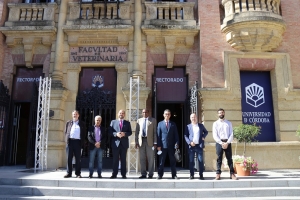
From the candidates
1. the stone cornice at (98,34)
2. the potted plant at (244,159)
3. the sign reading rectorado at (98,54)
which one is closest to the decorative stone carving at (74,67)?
the sign reading rectorado at (98,54)

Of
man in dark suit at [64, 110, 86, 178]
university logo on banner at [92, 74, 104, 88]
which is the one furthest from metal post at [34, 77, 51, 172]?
man in dark suit at [64, 110, 86, 178]

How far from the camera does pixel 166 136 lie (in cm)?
768

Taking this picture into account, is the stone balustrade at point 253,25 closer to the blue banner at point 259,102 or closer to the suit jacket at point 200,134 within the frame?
the blue banner at point 259,102

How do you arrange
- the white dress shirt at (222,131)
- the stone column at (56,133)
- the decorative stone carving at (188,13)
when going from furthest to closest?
the decorative stone carving at (188,13) < the stone column at (56,133) < the white dress shirt at (222,131)

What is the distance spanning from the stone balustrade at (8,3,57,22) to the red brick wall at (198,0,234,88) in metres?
6.50

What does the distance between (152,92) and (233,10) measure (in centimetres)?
467

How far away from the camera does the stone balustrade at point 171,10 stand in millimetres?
11555

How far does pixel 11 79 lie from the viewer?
11.6 m

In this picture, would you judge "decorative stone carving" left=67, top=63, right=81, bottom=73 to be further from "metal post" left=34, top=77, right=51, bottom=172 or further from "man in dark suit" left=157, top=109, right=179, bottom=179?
"man in dark suit" left=157, top=109, right=179, bottom=179

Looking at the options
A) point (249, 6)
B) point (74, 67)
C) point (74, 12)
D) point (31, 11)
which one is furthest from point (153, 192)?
point (31, 11)

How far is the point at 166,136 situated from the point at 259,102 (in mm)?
A: 5192

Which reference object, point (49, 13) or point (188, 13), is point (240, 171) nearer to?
point (188, 13)

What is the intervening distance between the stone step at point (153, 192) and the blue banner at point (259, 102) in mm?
4295

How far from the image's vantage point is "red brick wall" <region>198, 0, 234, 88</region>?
34.9 feet
